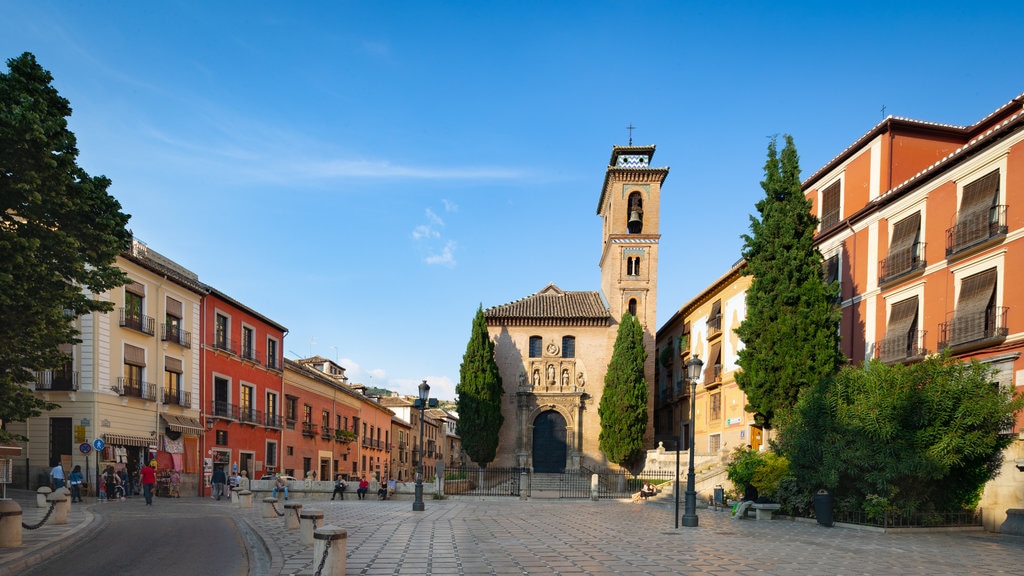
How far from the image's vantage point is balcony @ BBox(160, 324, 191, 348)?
28245 millimetres

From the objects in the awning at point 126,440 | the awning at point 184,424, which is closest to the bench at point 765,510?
the awning at point 126,440

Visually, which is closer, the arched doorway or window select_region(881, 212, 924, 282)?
window select_region(881, 212, 924, 282)

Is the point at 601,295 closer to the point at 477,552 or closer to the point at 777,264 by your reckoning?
the point at 777,264

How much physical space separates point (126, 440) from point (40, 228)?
58.3ft

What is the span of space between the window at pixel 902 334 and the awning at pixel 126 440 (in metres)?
26.7

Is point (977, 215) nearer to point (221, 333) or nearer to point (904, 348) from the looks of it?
point (904, 348)

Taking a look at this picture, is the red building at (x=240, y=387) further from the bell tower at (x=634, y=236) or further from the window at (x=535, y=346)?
the bell tower at (x=634, y=236)

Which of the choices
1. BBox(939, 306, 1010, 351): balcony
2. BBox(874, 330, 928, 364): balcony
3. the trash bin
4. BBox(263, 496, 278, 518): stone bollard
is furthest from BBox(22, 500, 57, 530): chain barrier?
BBox(874, 330, 928, 364): balcony

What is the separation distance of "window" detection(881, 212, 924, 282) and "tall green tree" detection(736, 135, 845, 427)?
1.86m

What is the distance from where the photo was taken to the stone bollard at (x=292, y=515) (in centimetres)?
1434

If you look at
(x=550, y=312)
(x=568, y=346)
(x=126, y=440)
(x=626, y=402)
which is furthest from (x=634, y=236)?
(x=126, y=440)

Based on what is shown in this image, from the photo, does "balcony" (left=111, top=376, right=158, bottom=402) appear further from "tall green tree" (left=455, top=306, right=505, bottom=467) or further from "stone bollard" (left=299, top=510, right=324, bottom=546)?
"tall green tree" (left=455, top=306, right=505, bottom=467)

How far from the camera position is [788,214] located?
23078 millimetres

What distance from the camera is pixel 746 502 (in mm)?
19156
